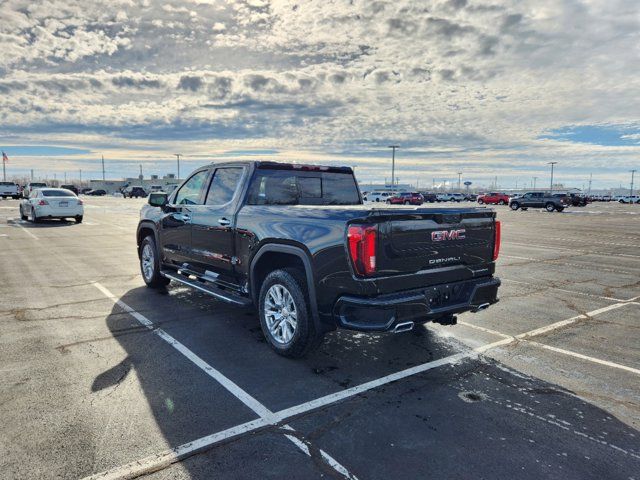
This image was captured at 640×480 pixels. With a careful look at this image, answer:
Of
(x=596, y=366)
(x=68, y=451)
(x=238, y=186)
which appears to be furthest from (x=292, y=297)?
(x=596, y=366)

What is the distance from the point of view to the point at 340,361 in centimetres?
452

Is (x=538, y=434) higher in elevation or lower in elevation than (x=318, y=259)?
lower

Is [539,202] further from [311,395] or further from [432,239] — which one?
[311,395]

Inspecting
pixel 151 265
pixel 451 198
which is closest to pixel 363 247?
pixel 151 265

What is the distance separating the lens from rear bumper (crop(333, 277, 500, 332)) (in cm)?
380

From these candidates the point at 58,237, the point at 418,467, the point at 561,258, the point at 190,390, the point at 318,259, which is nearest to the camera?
the point at 418,467

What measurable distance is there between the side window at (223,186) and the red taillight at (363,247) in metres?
2.20

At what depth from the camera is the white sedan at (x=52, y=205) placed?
63.7 ft

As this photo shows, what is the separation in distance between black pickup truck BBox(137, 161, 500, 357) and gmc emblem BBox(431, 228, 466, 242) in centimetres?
1

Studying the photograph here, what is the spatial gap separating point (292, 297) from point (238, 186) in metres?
1.76

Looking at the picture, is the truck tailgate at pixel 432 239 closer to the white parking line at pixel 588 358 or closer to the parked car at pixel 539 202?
the white parking line at pixel 588 358

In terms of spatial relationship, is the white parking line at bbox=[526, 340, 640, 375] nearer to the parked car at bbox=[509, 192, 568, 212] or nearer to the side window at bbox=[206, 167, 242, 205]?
the side window at bbox=[206, 167, 242, 205]

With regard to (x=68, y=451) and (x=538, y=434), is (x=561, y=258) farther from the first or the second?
(x=68, y=451)

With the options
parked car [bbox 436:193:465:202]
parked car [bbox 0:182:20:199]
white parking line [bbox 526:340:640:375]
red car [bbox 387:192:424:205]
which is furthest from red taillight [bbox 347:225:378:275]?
parked car [bbox 436:193:465:202]
